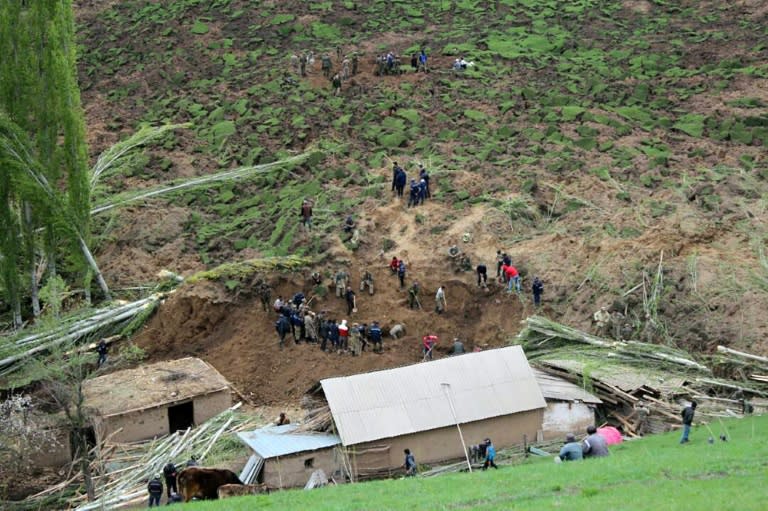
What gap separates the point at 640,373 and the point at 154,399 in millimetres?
12476

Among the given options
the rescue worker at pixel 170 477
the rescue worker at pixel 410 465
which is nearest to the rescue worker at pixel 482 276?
the rescue worker at pixel 410 465

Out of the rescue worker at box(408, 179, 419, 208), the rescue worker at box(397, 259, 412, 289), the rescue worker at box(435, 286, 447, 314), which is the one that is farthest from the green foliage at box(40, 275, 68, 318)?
the rescue worker at box(408, 179, 419, 208)

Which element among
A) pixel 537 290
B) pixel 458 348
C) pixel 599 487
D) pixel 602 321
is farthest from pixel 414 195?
pixel 599 487

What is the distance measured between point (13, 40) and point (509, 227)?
16724 mm

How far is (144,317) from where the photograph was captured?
1314 inches

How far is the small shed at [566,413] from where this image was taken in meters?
25.5

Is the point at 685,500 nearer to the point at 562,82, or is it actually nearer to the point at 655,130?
the point at 655,130

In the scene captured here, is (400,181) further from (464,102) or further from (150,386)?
(150,386)

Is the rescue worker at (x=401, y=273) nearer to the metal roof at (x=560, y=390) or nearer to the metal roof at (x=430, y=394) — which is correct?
the metal roof at (x=560, y=390)

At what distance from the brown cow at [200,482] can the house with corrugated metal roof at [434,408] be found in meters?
2.88

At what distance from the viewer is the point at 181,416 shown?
28.6 metres

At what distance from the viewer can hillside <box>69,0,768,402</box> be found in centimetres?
3100

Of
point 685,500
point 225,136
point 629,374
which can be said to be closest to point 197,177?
point 225,136

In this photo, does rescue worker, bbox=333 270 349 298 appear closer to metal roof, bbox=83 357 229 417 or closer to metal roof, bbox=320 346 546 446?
metal roof, bbox=83 357 229 417
